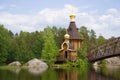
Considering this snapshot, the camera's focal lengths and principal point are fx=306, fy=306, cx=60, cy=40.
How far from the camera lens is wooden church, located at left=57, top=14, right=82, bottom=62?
2000 inches

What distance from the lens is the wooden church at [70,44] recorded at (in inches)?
2000

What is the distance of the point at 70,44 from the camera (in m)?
52.7

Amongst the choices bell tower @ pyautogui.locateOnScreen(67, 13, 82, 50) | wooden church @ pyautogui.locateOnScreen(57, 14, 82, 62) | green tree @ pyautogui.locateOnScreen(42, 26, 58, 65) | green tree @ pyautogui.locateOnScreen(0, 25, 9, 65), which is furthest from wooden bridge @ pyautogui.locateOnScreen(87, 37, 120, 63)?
green tree @ pyautogui.locateOnScreen(0, 25, 9, 65)

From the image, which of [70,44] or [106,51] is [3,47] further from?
[106,51]

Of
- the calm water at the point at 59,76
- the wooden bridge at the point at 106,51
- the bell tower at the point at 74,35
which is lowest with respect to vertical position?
the calm water at the point at 59,76

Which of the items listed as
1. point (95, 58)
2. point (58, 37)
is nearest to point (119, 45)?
point (95, 58)

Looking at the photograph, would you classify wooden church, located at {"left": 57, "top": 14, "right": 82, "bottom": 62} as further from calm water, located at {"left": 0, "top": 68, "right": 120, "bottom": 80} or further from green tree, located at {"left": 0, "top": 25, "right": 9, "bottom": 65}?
calm water, located at {"left": 0, "top": 68, "right": 120, "bottom": 80}

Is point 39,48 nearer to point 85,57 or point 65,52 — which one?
point 65,52

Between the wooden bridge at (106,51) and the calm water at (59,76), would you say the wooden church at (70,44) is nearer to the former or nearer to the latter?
the wooden bridge at (106,51)

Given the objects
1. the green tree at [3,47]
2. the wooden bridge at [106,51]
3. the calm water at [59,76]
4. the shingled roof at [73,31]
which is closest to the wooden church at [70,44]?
the shingled roof at [73,31]

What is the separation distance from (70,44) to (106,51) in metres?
13.7

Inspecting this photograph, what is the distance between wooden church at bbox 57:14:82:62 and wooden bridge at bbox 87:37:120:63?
3.88 meters

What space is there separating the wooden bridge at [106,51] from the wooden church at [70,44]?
3880mm

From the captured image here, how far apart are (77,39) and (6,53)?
13563 millimetres
